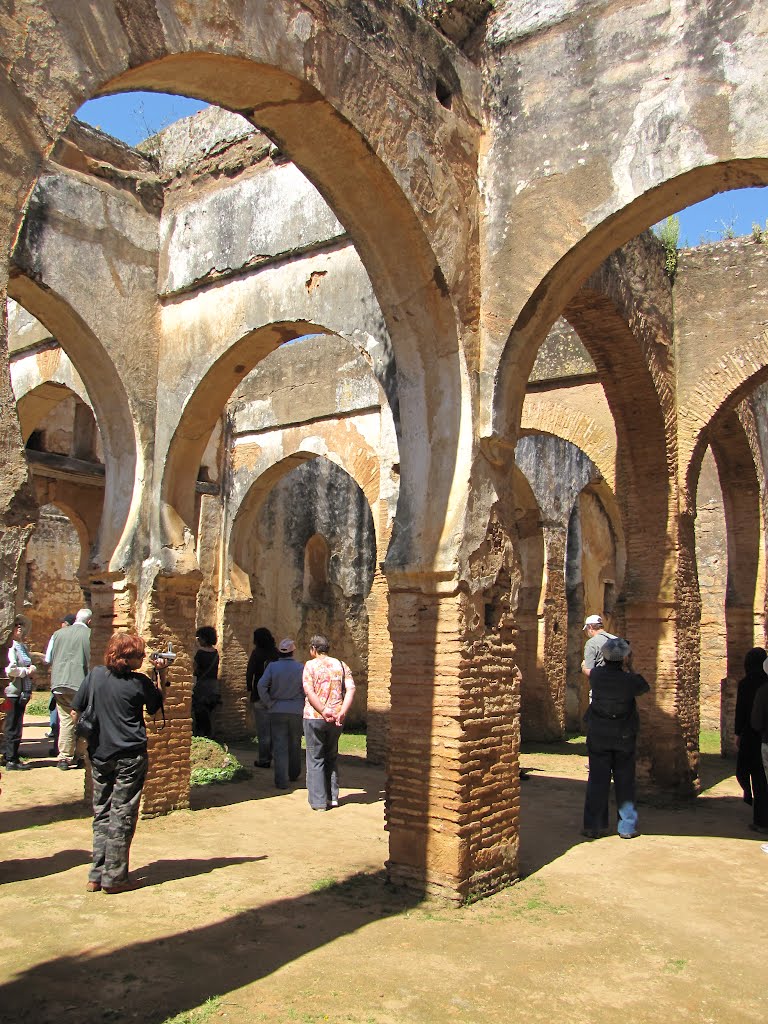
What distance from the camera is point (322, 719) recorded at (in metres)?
8.09

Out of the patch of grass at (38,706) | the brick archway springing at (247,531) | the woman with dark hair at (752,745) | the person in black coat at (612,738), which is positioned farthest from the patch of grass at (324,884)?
the patch of grass at (38,706)

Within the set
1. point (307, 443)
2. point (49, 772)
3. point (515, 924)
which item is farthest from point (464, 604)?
point (307, 443)

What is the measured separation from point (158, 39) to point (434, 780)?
4413 mm

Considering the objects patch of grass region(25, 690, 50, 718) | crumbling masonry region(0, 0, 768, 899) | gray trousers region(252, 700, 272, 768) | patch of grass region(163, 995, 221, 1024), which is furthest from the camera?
patch of grass region(25, 690, 50, 718)

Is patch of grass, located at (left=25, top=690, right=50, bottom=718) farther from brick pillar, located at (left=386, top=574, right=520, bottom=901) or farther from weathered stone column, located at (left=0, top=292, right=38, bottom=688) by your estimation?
weathered stone column, located at (left=0, top=292, right=38, bottom=688)

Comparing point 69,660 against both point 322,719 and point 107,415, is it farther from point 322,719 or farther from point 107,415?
point 322,719

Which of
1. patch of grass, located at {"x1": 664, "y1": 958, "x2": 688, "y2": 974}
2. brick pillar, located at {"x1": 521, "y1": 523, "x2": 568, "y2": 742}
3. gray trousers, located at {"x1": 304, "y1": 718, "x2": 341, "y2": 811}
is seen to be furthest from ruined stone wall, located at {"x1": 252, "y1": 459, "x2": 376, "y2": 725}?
patch of grass, located at {"x1": 664, "y1": 958, "x2": 688, "y2": 974}

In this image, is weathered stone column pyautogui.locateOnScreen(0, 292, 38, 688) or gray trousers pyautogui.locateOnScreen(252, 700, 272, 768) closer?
weathered stone column pyautogui.locateOnScreen(0, 292, 38, 688)

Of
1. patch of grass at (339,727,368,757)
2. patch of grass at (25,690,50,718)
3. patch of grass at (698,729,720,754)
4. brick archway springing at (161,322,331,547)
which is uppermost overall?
brick archway springing at (161,322,331,547)

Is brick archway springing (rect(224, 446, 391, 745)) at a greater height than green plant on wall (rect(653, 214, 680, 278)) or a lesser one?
lesser

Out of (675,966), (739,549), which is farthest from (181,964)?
(739,549)

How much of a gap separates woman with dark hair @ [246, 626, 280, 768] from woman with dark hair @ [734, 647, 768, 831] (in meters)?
4.92

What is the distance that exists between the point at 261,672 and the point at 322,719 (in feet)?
8.55

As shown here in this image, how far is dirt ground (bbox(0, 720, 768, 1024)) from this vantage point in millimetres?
3910
